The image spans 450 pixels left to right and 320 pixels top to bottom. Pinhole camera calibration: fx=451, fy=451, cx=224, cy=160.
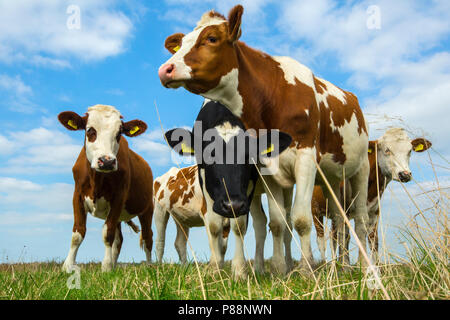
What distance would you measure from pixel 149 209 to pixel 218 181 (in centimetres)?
520

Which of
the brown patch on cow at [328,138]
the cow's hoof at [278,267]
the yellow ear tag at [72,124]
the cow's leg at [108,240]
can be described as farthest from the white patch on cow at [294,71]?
the cow's leg at [108,240]

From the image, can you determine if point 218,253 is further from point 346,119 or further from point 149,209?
point 149,209

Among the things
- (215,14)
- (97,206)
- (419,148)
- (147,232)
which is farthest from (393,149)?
(97,206)

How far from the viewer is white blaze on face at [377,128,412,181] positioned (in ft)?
30.8

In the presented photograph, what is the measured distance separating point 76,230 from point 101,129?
5.67 feet

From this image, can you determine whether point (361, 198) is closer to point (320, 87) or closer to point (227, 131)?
point (320, 87)

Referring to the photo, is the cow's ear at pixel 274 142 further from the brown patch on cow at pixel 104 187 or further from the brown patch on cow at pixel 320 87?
the brown patch on cow at pixel 104 187

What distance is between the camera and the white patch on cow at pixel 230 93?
4746mm

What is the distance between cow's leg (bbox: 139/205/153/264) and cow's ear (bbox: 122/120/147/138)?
2315 millimetres

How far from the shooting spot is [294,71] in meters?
5.45

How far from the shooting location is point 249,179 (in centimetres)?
543

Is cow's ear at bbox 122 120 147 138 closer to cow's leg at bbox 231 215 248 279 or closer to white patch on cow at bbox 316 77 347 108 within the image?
cow's leg at bbox 231 215 248 279

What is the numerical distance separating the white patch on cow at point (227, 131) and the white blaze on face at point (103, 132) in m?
2.43

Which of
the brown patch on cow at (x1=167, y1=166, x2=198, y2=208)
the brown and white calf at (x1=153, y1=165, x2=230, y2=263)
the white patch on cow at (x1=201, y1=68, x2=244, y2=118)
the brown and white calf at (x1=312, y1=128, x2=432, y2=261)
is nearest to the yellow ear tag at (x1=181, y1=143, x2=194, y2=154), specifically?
the white patch on cow at (x1=201, y1=68, x2=244, y2=118)
